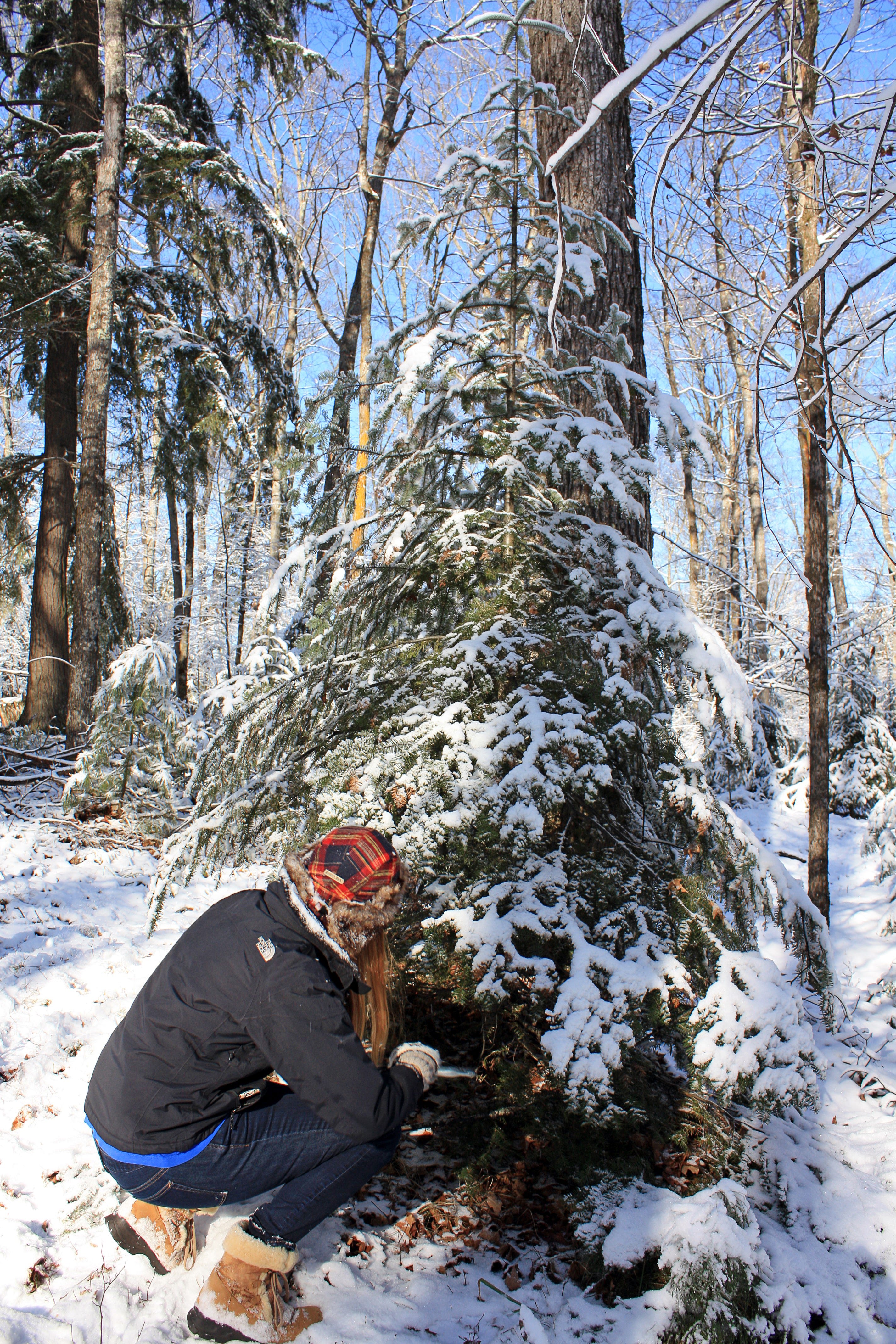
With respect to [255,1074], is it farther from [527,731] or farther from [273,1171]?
[527,731]

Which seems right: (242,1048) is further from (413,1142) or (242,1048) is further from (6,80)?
(6,80)

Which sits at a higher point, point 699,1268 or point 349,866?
point 349,866

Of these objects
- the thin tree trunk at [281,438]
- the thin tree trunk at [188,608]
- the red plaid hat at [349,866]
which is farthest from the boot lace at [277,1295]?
the thin tree trunk at [188,608]

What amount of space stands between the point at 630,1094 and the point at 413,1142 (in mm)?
1015

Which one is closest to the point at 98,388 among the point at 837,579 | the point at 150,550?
the point at 837,579

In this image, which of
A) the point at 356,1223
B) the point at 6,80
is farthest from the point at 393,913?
the point at 6,80

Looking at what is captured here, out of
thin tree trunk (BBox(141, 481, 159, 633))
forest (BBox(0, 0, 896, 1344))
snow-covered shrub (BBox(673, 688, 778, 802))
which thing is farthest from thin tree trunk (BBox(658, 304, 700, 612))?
thin tree trunk (BBox(141, 481, 159, 633))

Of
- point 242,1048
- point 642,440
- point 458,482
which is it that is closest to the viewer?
point 242,1048

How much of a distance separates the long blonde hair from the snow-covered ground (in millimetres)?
595

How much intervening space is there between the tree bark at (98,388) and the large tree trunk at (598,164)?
5.82m

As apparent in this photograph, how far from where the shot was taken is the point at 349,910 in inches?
70.3

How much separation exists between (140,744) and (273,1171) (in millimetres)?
4784

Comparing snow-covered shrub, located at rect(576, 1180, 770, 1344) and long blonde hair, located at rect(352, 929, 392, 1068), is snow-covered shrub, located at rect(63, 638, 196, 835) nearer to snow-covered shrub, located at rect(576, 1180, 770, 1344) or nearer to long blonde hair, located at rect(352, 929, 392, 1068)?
long blonde hair, located at rect(352, 929, 392, 1068)

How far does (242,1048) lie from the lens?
1.82 metres
